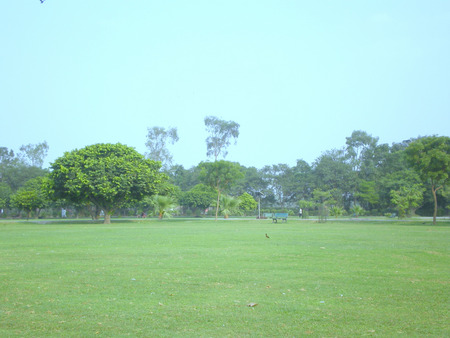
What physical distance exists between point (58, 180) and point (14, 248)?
24.7 metres

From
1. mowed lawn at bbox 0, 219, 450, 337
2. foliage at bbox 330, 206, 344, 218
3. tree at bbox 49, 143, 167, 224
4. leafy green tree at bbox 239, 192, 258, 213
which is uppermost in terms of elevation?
tree at bbox 49, 143, 167, 224

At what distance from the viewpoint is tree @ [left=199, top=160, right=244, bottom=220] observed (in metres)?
47.8

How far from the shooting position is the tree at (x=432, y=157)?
31.7 metres

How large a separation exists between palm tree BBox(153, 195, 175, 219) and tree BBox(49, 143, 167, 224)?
4425mm

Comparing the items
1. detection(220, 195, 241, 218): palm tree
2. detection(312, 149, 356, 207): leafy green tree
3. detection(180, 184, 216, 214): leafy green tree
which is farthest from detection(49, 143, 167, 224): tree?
detection(312, 149, 356, 207): leafy green tree

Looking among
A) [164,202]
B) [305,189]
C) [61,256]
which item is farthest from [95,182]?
[305,189]

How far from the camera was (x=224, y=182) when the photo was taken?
4894 centimetres

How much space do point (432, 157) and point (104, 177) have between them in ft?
92.1

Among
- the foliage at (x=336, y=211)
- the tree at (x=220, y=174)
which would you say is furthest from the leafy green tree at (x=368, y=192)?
the tree at (x=220, y=174)

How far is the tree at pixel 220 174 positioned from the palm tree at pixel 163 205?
18.1 feet

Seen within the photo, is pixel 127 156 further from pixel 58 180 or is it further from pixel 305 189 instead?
pixel 305 189

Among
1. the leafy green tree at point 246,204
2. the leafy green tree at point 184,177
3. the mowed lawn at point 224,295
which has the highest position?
the leafy green tree at point 184,177

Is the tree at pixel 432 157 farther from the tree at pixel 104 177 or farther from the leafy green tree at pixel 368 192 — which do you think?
the leafy green tree at pixel 368 192

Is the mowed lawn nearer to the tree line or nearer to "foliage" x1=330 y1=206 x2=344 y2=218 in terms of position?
Answer: the tree line
